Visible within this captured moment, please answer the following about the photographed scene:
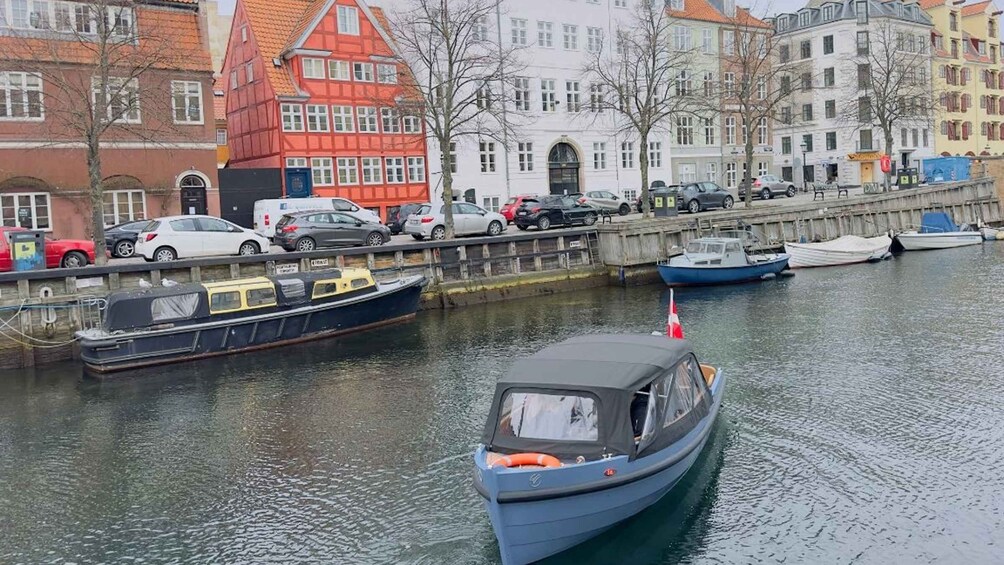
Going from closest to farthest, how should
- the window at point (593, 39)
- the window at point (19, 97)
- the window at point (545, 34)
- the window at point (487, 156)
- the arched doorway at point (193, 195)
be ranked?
the window at point (19, 97), the arched doorway at point (193, 195), the window at point (487, 156), the window at point (545, 34), the window at point (593, 39)

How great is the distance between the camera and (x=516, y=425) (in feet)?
40.3

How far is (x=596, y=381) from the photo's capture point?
40.1 feet

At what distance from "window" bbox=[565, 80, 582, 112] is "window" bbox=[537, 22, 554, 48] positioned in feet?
9.22

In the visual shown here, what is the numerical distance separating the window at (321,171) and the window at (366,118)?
9.38 ft

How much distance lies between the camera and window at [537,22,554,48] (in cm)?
5853

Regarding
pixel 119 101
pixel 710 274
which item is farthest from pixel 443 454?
pixel 710 274

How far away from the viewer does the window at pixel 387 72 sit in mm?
51069

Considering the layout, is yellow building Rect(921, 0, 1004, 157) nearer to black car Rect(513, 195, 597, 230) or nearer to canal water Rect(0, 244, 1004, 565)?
black car Rect(513, 195, 597, 230)

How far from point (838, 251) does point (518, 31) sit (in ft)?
82.5

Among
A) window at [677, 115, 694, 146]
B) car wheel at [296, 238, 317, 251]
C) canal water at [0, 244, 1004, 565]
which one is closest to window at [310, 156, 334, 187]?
car wheel at [296, 238, 317, 251]

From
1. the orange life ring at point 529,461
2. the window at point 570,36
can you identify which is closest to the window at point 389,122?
the window at point 570,36

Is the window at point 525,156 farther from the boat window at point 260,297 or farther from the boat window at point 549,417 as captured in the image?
the boat window at point 549,417

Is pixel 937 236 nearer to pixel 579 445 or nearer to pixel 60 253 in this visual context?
pixel 60 253

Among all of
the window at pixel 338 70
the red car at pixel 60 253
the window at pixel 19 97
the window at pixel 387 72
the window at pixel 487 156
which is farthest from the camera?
the window at pixel 487 156
